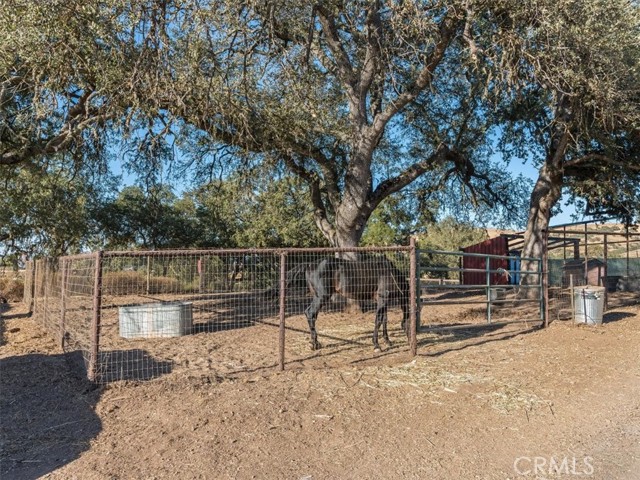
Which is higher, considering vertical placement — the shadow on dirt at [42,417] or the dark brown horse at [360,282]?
the dark brown horse at [360,282]

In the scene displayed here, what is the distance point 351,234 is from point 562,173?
6846 mm

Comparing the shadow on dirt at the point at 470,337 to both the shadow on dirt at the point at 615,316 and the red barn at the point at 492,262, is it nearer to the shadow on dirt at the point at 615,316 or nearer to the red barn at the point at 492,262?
the shadow on dirt at the point at 615,316

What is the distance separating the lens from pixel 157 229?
22.9 meters

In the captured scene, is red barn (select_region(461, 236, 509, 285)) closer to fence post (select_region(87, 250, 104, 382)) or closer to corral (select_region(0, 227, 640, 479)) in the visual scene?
corral (select_region(0, 227, 640, 479))

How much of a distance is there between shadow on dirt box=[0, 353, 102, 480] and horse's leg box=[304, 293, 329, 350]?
11.1ft

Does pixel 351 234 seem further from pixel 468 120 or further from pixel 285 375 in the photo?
pixel 285 375

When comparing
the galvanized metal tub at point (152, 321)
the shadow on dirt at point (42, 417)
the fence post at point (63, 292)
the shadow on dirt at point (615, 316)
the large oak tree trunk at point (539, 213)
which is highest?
the large oak tree trunk at point (539, 213)

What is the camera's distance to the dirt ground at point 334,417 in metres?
3.85

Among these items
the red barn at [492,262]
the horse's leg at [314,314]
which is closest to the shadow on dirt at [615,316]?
the horse's leg at [314,314]

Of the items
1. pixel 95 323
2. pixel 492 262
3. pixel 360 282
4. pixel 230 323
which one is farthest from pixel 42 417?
pixel 492 262

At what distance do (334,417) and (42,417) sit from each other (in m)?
3.06

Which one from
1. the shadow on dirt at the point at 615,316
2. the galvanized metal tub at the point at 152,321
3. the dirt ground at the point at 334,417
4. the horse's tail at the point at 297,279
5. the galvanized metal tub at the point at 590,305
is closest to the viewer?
the dirt ground at the point at 334,417

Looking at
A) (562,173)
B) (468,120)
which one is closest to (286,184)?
(468,120)

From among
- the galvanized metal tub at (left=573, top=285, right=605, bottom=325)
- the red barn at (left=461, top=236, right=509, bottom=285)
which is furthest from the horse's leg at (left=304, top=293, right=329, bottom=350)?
the red barn at (left=461, top=236, right=509, bottom=285)
